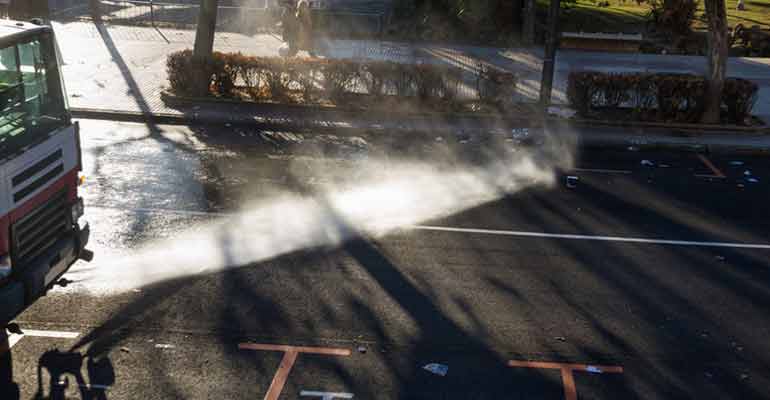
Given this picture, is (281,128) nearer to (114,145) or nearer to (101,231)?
(114,145)

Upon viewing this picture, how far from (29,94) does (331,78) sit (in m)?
10.5

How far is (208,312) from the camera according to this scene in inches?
374

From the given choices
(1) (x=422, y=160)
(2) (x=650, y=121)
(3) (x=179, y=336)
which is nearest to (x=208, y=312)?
(3) (x=179, y=336)

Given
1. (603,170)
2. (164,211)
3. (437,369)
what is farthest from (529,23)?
(437,369)

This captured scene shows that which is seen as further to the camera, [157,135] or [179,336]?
[157,135]

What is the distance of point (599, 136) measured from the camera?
700 inches

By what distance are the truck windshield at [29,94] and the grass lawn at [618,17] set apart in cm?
2301

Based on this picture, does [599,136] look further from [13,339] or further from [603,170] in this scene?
[13,339]

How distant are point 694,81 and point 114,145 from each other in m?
12.5

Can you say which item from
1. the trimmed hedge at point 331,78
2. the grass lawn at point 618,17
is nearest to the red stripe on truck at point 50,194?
the trimmed hedge at point 331,78

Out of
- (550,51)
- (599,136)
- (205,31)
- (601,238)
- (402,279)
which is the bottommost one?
(402,279)

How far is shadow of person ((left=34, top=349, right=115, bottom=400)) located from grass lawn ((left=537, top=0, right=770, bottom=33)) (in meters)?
24.2

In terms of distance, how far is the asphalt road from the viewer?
8.38 meters

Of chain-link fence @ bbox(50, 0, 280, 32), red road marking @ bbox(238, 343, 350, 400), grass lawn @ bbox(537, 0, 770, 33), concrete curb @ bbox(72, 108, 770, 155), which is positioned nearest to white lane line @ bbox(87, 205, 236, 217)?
red road marking @ bbox(238, 343, 350, 400)
